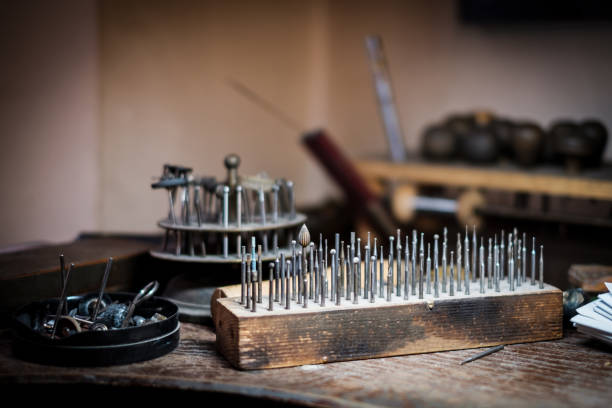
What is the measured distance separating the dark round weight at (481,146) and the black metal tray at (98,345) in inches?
115

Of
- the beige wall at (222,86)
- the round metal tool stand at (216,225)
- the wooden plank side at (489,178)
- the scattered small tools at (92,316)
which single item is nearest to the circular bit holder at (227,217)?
the round metal tool stand at (216,225)

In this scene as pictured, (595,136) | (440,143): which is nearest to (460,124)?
(440,143)

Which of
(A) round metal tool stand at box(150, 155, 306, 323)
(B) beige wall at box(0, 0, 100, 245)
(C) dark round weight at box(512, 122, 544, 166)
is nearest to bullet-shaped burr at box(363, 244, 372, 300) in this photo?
(A) round metal tool stand at box(150, 155, 306, 323)

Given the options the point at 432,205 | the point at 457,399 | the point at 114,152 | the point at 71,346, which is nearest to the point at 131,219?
the point at 114,152

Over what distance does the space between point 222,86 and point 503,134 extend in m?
2.00

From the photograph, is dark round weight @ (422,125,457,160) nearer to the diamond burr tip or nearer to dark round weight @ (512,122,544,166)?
dark round weight @ (512,122,544,166)

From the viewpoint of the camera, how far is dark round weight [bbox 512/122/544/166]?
14.5ft

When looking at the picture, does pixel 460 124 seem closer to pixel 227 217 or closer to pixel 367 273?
pixel 227 217

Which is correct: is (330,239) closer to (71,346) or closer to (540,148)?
(540,148)

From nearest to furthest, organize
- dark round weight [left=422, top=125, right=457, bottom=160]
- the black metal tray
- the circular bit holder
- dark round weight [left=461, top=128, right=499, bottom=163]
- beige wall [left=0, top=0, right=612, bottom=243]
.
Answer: the black metal tray → the circular bit holder → beige wall [left=0, top=0, right=612, bottom=243] → dark round weight [left=461, top=128, right=499, bottom=163] → dark round weight [left=422, top=125, right=457, bottom=160]

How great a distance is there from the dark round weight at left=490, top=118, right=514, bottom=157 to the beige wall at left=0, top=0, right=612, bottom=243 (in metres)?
0.71

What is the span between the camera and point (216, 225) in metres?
2.47

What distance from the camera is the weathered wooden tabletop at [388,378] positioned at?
6.03 feet

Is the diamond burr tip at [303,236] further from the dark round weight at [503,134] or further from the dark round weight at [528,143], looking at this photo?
the dark round weight at [503,134]
